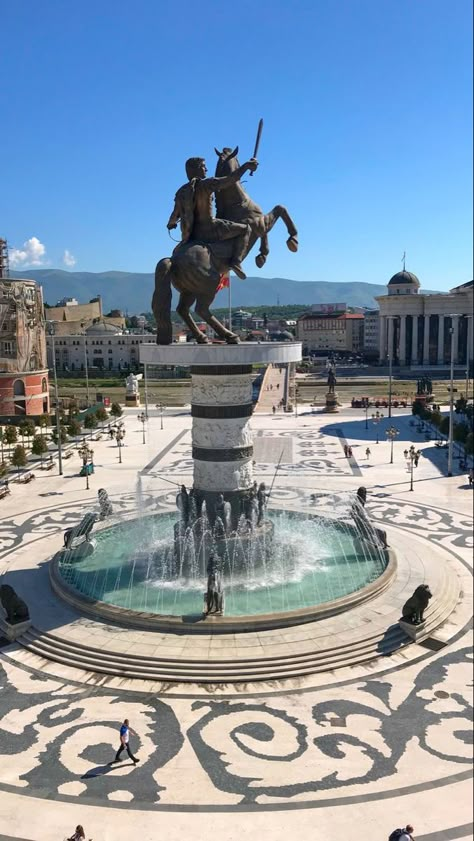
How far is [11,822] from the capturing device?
12.2 m

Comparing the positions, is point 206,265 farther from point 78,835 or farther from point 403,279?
point 403,279

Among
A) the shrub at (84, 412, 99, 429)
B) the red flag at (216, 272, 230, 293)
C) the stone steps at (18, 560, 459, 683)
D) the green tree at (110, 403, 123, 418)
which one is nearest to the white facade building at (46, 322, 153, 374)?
the green tree at (110, 403, 123, 418)

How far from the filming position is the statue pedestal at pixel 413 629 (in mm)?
18453

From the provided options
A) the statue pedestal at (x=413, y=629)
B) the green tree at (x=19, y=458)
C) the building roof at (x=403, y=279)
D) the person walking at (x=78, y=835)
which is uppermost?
the building roof at (x=403, y=279)

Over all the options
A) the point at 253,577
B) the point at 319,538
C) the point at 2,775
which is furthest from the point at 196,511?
the point at 2,775

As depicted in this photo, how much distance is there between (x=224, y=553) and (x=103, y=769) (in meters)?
9.83

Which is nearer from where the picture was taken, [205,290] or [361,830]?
[361,830]

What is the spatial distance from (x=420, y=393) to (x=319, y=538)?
50.1m

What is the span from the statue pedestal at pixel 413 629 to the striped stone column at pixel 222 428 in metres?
7.26

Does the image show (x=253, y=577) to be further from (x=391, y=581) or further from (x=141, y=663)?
A: (x=141, y=663)

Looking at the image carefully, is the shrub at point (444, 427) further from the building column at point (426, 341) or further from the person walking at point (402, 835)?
the building column at point (426, 341)

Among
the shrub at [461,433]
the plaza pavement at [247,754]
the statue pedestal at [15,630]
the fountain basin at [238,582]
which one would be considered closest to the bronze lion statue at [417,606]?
the plaza pavement at [247,754]

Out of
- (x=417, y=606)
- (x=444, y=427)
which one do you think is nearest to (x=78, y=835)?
(x=417, y=606)

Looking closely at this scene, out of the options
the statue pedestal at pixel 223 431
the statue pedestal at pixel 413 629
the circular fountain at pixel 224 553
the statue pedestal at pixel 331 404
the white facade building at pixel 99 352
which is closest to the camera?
the statue pedestal at pixel 413 629
